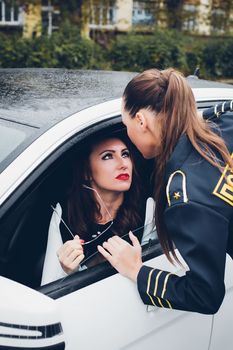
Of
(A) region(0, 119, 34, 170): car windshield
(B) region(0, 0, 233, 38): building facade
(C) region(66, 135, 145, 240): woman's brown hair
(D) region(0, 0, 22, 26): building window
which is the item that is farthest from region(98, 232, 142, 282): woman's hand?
(B) region(0, 0, 233, 38): building facade

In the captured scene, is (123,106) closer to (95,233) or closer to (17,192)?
(17,192)

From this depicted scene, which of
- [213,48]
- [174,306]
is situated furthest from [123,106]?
→ [213,48]

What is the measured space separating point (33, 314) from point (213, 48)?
43.6ft

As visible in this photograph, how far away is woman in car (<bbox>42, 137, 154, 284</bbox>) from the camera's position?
84.3 inches

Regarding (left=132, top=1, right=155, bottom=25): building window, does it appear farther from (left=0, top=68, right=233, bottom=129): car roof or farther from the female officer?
the female officer

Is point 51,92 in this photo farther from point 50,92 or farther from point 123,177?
point 123,177

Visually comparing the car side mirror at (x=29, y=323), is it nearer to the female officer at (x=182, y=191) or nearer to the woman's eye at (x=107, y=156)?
the female officer at (x=182, y=191)

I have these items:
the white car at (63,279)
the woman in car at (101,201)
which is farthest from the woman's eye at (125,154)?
the white car at (63,279)

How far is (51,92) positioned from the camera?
2.24 m

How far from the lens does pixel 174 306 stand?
5.40 ft

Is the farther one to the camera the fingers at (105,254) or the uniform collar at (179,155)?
the fingers at (105,254)

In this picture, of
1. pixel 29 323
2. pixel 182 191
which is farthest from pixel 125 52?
pixel 29 323

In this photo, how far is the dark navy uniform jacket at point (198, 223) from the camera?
4.91ft

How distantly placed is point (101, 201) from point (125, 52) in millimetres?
10116
